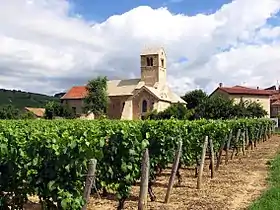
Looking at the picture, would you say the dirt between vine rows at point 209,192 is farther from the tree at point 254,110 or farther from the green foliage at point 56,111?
the green foliage at point 56,111

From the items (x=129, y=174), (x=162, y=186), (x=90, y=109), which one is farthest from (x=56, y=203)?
(x=90, y=109)

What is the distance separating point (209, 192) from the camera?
10.6 meters

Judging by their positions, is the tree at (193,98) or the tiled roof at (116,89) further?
the tiled roof at (116,89)

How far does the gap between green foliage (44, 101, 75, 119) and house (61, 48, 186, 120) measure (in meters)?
7.48

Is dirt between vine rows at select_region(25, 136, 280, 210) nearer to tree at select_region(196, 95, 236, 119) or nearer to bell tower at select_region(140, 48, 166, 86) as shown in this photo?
tree at select_region(196, 95, 236, 119)

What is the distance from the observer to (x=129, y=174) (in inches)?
326

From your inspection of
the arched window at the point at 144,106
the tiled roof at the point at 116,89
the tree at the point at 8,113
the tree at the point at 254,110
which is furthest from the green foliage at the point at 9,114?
the tree at the point at 254,110

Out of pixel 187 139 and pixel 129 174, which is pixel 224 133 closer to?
pixel 187 139

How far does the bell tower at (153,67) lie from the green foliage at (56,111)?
644 inches

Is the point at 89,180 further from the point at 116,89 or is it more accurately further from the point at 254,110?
the point at 116,89

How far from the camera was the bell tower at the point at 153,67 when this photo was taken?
8552cm

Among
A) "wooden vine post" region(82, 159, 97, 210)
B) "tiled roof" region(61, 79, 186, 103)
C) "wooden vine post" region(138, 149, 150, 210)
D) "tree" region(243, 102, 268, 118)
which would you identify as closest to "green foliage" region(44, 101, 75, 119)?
"tiled roof" region(61, 79, 186, 103)

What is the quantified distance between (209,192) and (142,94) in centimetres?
6937

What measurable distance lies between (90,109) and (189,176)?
215 ft
